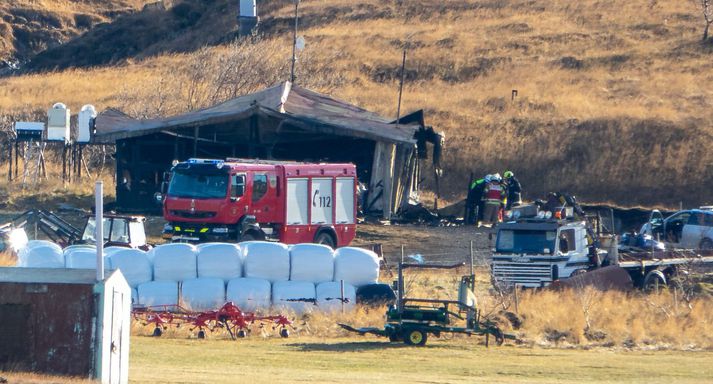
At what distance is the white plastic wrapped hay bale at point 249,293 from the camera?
79.3 feet

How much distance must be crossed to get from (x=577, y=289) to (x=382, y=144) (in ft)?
51.9

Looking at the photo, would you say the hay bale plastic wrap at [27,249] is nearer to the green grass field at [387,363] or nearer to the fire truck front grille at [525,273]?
the green grass field at [387,363]

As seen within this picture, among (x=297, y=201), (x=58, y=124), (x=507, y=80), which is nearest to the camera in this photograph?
(x=297, y=201)

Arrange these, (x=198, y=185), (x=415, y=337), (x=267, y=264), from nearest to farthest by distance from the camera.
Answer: (x=415, y=337) < (x=267, y=264) < (x=198, y=185)

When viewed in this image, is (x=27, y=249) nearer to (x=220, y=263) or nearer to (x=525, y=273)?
(x=220, y=263)

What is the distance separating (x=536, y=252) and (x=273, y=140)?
1533cm

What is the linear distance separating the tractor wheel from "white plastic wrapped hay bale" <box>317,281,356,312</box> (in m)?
3.44

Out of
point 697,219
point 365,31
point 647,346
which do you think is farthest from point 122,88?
point 647,346

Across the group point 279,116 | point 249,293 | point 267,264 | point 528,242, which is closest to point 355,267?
point 267,264

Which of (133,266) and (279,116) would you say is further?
(279,116)

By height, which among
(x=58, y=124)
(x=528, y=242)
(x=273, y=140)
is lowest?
(x=528, y=242)

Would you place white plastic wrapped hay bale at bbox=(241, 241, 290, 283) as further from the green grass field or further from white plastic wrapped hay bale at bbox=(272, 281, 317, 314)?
the green grass field

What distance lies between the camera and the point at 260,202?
31.7 metres

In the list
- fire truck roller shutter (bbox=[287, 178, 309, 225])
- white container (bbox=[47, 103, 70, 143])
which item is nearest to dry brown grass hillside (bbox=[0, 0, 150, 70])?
white container (bbox=[47, 103, 70, 143])
